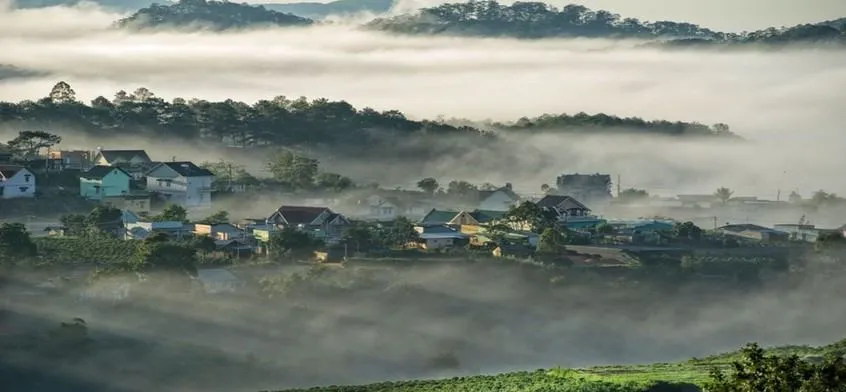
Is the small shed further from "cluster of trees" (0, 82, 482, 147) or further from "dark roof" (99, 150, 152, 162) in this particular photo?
"cluster of trees" (0, 82, 482, 147)

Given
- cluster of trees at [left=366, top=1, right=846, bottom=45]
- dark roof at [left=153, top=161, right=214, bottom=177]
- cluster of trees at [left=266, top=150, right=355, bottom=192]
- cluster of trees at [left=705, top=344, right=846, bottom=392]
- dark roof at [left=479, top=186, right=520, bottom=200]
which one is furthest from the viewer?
cluster of trees at [left=366, top=1, right=846, bottom=45]

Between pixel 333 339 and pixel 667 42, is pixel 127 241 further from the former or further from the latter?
pixel 667 42

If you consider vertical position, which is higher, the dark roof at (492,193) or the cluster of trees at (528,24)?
the cluster of trees at (528,24)

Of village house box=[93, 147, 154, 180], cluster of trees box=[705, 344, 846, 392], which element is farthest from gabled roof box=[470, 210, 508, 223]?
cluster of trees box=[705, 344, 846, 392]

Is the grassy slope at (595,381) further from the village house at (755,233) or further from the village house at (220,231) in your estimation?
the village house at (755,233)

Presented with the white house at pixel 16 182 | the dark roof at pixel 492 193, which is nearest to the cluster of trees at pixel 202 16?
the dark roof at pixel 492 193

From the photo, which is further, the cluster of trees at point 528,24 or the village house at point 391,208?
the cluster of trees at point 528,24

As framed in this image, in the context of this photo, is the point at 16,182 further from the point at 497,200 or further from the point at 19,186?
the point at 497,200
